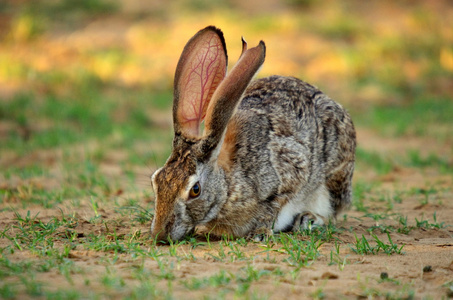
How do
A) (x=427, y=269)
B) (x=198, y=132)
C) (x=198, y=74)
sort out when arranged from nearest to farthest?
(x=427, y=269), (x=198, y=132), (x=198, y=74)

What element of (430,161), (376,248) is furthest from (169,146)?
(376,248)

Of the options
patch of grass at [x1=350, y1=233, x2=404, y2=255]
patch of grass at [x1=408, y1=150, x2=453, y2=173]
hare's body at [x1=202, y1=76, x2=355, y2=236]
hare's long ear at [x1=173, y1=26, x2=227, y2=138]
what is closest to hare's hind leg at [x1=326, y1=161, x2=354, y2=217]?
hare's body at [x1=202, y1=76, x2=355, y2=236]

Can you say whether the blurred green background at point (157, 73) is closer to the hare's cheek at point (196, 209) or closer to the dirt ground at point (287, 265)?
the dirt ground at point (287, 265)

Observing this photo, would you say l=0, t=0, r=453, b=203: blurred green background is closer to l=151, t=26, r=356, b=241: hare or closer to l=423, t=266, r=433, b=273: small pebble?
l=151, t=26, r=356, b=241: hare

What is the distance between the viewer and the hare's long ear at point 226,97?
14.1 feet

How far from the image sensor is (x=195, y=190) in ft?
14.0

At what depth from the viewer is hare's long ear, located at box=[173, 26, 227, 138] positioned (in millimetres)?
4504

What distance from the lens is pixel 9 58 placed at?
1130 centimetres

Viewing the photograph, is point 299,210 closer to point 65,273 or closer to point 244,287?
point 244,287

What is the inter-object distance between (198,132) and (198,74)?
17.8 inches

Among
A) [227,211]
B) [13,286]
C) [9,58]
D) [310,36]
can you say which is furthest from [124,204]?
[310,36]

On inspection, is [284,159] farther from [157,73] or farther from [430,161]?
[157,73]

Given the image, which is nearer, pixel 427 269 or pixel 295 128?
pixel 427 269

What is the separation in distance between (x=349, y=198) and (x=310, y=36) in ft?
27.2
